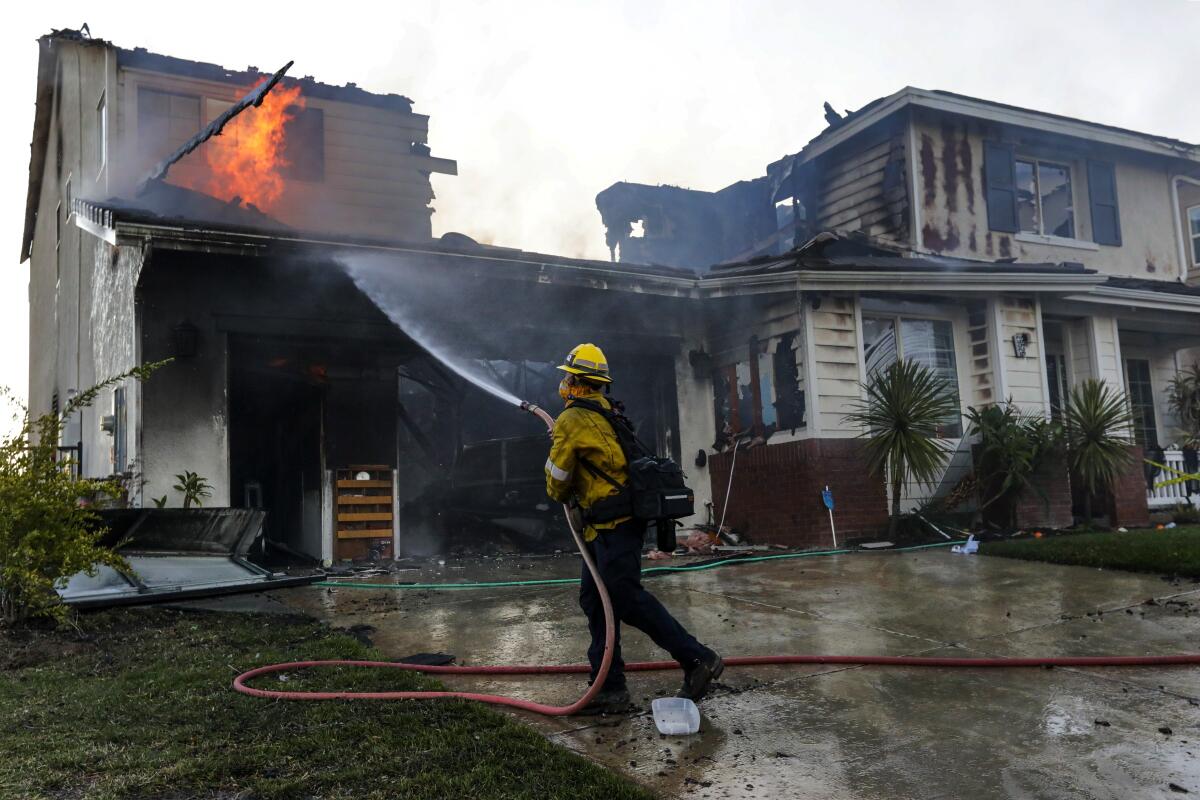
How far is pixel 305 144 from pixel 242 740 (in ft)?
54.2

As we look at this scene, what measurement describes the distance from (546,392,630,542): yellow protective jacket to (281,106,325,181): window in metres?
15.4

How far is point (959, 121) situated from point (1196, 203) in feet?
19.1

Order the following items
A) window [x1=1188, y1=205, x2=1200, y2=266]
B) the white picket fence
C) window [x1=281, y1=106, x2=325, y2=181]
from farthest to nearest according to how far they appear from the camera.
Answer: window [x1=281, y1=106, x2=325, y2=181] → window [x1=1188, y1=205, x2=1200, y2=266] → the white picket fence

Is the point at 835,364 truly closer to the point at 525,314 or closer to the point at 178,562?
the point at 525,314

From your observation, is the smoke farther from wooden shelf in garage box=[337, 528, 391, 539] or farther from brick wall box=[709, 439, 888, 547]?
brick wall box=[709, 439, 888, 547]

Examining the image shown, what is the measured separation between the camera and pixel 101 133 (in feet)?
51.3

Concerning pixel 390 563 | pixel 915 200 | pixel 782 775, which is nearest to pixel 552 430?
pixel 782 775

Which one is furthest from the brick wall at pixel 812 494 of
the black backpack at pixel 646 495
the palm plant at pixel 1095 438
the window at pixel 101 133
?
the window at pixel 101 133

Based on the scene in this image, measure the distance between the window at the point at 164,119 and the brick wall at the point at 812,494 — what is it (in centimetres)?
1197

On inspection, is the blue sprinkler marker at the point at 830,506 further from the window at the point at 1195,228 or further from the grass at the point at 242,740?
the window at the point at 1195,228

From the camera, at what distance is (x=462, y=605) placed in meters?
6.80

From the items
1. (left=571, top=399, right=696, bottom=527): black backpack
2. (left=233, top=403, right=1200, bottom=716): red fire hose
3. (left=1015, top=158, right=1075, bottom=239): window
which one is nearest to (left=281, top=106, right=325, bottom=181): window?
(left=1015, top=158, right=1075, bottom=239): window

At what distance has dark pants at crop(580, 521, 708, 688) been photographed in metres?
4.00

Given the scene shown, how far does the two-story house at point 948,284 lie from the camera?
423 inches
